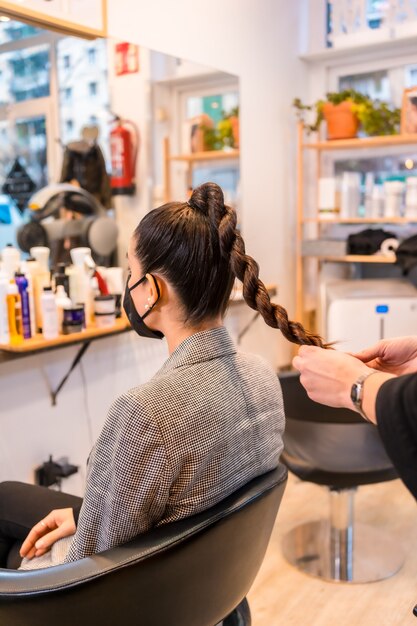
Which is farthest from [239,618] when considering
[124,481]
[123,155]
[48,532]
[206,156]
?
[206,156]

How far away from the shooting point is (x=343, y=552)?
2.34m

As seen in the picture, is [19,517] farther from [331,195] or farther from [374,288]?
[331,195]

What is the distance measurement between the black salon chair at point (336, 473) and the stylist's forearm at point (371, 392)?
48.9 inches

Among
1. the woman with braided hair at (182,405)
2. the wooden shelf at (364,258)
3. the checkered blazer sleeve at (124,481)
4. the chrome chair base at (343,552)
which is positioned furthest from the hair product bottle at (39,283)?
the wooden shelf at (364,258)

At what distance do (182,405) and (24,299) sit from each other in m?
1.11

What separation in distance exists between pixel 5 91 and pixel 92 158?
42 centimetres

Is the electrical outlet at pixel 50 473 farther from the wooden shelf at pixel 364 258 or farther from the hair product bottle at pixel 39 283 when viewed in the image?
the wooden shelf at pixel 364 258

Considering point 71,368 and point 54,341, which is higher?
point 54,341

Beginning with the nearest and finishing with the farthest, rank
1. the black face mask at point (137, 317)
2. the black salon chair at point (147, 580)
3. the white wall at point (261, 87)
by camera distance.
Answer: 1. the black salon chair at point (147, 580)
2. the black face mask at point (137, 317)
3. the white wall at point (261, 87)

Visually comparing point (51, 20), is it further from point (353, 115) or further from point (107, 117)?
point (353, 115)

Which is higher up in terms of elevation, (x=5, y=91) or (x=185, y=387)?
(x=5, y=91)

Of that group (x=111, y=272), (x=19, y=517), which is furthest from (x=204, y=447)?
(x=111, y=272)

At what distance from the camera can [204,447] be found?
1112 mm

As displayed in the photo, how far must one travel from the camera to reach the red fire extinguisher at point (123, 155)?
8.67ft
